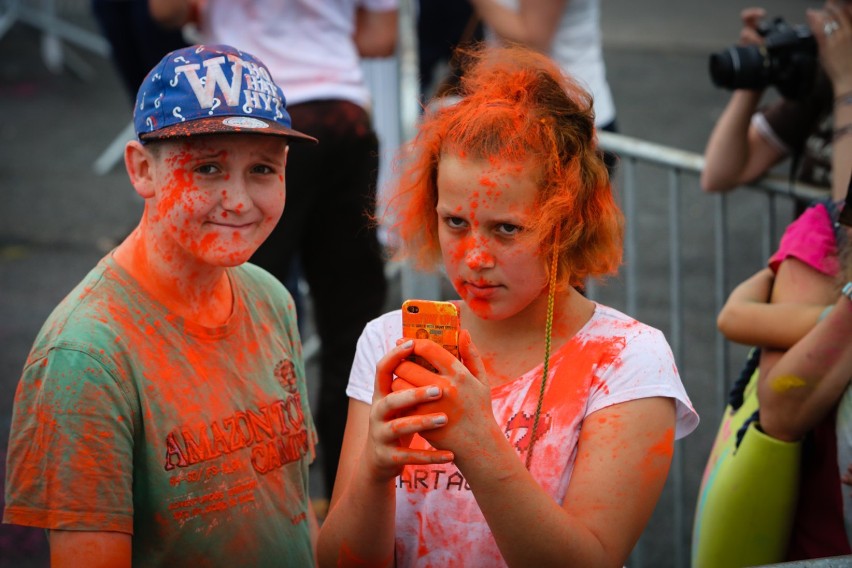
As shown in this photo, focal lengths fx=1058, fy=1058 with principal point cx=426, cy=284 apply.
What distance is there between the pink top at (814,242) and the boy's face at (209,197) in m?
1.40

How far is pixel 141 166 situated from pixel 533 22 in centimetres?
247

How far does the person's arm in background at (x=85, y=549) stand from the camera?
1958mm

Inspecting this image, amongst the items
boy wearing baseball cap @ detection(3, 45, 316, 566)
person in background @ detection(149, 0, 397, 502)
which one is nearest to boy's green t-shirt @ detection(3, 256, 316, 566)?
boy wearing baseball cap @ detection(3, 45, 316, 566)

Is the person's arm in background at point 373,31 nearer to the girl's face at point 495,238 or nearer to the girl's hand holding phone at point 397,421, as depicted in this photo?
the girl's face at point 495,238

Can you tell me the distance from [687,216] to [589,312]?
18.9 feet

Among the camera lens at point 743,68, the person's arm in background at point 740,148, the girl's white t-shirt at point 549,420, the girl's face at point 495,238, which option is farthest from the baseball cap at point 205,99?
the person's arm in background at point 740,148

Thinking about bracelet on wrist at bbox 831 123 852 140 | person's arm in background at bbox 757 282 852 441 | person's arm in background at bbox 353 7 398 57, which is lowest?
person's arm in background at bbox 757 282 852 441

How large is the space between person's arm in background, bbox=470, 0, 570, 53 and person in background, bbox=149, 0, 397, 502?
28.1 inches

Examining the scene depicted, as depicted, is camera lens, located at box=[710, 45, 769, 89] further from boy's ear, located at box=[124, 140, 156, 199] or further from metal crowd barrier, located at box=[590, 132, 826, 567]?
boy's ear, located at box=[124, 140, 156, 199]

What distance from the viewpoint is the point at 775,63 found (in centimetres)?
347

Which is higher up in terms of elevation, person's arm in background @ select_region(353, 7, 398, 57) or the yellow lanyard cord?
person's arm in background @ select_region(353, 7, 398, 57)

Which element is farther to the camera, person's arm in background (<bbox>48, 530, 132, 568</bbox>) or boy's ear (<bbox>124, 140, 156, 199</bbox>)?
boy's ear (<bbox>124, 140, 156, 199</bbox>)

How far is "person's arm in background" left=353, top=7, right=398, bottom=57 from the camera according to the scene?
427 cm

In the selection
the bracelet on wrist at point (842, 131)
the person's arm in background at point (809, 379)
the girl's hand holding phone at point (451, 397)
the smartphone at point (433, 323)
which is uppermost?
the bracelet on wrist at point (842, 131)
